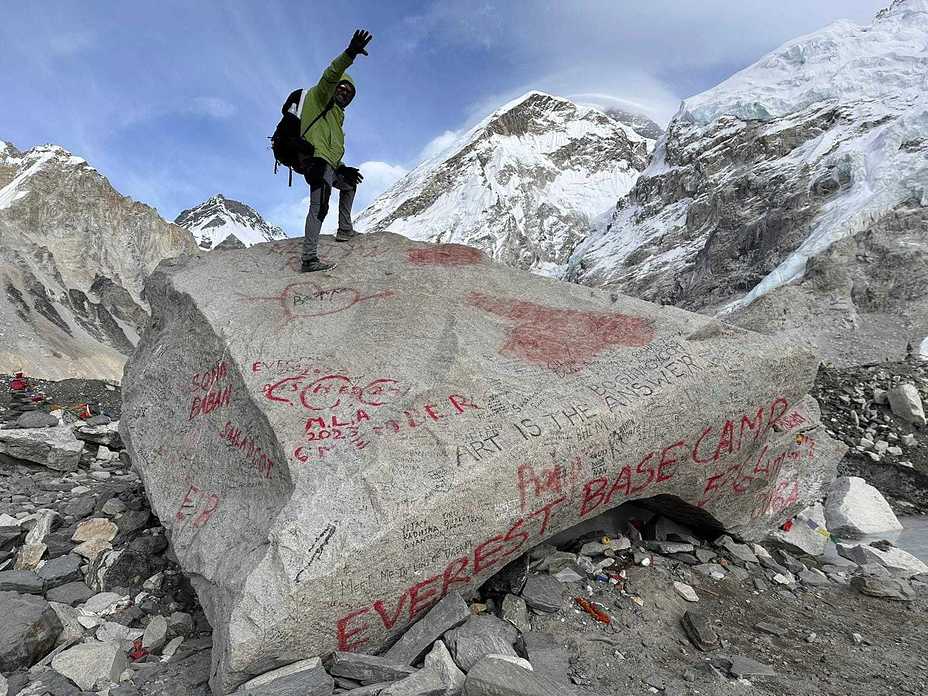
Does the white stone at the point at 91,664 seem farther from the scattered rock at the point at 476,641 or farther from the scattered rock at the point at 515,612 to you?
the scattered rock at the point at 515,612

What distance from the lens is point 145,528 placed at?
5203mm

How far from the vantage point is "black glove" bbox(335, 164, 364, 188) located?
7054 mm

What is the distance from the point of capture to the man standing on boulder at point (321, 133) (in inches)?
237

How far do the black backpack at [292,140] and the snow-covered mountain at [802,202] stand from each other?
5711mm

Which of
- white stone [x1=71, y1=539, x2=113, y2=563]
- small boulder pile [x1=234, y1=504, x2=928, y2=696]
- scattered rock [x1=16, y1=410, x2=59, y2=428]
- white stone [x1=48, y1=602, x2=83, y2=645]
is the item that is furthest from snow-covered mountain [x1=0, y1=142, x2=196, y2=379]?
small boulder pile [x1=234, y1=504, x2=928, y2=696]

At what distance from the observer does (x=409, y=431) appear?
3682 millimetres

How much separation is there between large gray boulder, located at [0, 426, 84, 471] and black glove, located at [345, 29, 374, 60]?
20.8 ft

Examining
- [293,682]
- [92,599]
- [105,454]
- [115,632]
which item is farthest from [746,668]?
[105,454]

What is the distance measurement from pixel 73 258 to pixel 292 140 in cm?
7689

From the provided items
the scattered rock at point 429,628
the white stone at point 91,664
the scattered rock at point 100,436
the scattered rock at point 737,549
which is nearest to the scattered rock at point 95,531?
the white stone at point 91,664

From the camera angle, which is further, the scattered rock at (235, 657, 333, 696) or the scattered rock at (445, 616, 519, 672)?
the scattered rock at (445, 616, 519, 672)

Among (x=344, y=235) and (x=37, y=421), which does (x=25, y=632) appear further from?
(x=37, y=421)

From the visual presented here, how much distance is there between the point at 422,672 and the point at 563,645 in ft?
3.27

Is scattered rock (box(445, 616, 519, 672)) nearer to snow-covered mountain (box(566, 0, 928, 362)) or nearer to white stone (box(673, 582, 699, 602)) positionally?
white stone (box(673, 582, 699, 602))
